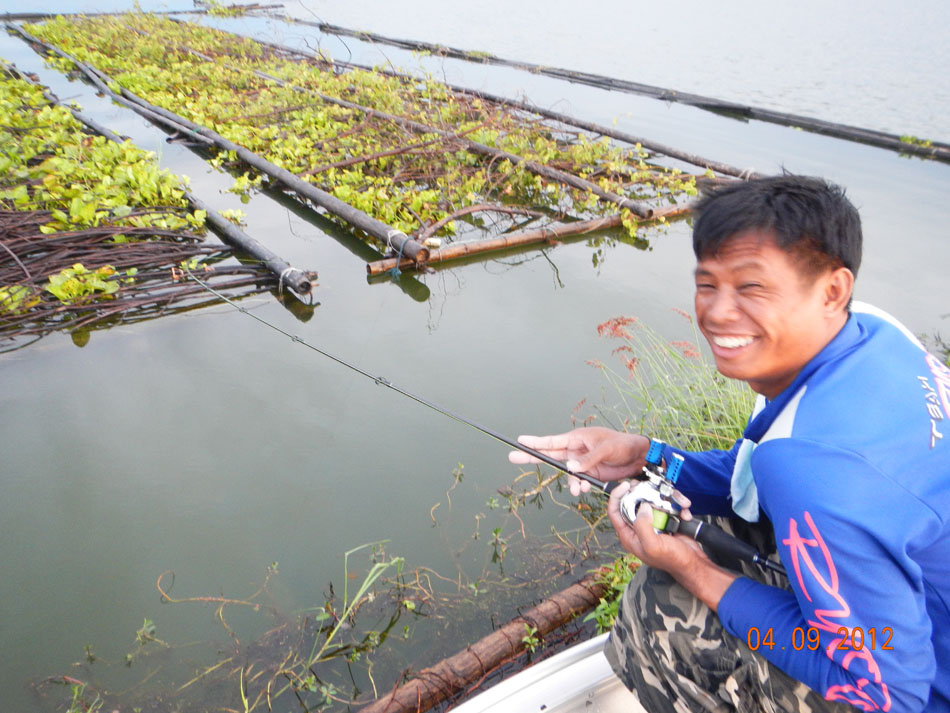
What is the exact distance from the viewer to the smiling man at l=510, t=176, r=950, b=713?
3.90 feet

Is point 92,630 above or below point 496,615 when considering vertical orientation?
below

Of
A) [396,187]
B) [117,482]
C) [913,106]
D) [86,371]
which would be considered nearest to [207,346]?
[86,371]

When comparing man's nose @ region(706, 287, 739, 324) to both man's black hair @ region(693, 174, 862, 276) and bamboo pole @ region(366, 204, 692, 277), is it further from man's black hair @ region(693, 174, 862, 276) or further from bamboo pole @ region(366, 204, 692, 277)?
bamboo pole @ region(366, 204, 692, 277)

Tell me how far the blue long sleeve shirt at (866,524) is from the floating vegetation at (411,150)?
4385 millimetres

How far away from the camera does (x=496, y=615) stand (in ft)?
8.55

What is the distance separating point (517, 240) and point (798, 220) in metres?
4.33

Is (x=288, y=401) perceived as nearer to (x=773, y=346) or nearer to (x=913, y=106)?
(x=773, y=346)

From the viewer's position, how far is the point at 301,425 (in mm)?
3547

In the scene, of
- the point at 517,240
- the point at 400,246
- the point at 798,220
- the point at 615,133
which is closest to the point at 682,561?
the point at 798,220

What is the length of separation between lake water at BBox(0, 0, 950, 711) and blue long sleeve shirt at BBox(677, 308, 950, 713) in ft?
5.09

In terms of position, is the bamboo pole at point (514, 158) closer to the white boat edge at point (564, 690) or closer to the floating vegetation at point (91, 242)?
the floating vegetation at point (91, 242)

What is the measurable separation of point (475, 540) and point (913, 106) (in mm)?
13344

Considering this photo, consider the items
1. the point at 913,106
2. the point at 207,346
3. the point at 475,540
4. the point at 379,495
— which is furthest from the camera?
the point at 913,106
